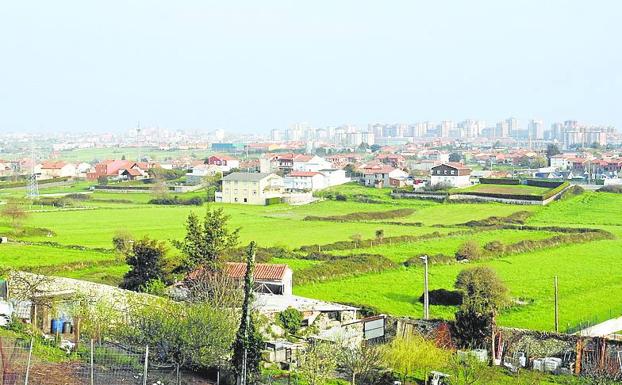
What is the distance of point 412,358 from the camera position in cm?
1184

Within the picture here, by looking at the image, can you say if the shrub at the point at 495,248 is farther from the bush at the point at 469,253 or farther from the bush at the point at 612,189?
the bush at the point at 612,189

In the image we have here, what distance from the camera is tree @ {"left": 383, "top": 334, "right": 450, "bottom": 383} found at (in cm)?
1189

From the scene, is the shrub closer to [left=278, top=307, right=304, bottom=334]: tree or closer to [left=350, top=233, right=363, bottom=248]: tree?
[left=350, top=233, right=363, bottom=248]: tree

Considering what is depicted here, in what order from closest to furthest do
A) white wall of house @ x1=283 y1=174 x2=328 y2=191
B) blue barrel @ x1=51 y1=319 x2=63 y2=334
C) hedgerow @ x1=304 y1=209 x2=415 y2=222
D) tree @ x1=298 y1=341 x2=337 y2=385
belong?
tree @ x1=298 y1=341 x2=337 y2=385 < blue barrel @ x1=51 y1=319 x2=63 y2=334 < hedgerow @ x1=304 y1=209 x2=415 y2=222 < white wall of house @ x1=283 y1=174 x2=328 y2=191

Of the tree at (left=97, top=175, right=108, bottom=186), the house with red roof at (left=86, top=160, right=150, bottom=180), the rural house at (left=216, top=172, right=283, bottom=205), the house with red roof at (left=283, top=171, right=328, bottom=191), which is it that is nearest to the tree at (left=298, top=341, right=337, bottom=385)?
the rural house at (left=216, top=172, right=283, bottom=205)

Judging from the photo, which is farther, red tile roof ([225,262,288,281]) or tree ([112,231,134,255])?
tree ([112,231,134,255])

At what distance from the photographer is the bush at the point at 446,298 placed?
18312 millimetres

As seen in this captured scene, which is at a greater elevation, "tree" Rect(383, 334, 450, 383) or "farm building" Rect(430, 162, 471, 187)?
"tree" Rect(383, 334, 450, 383)

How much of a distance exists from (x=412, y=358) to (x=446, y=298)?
22.2ft

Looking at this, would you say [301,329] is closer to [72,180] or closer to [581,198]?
[581,198]

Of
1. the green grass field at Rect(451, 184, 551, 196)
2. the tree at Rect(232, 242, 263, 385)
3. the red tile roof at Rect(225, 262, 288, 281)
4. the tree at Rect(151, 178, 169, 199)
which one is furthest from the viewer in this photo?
the tree at Rect(151, 178, 169, 199)

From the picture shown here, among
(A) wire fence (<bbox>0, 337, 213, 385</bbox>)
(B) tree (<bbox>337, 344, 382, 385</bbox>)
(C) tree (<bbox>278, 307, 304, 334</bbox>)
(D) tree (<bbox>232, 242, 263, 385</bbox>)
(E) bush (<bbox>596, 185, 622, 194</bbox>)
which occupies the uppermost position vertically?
(D) tree (<bbox>232, 242, 263, 385</bbox>)

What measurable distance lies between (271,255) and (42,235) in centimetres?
1006

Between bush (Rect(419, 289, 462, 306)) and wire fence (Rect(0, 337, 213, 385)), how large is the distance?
28.0 feet
